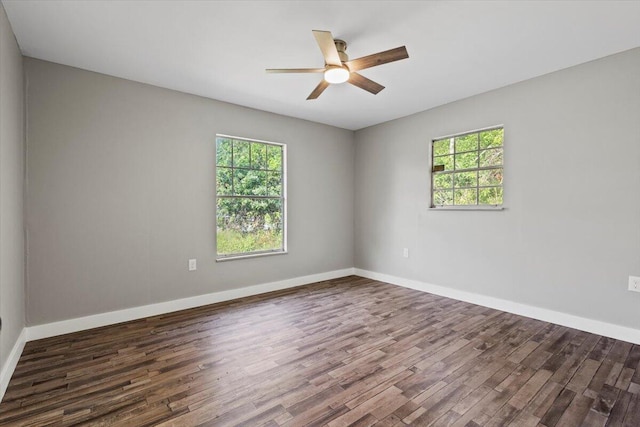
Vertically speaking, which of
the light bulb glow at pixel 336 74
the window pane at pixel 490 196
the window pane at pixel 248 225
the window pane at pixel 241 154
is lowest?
the window pane at pixel 248 225

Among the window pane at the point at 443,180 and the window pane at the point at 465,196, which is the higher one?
the window pane at the point at 443,180

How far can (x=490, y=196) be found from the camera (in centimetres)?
354

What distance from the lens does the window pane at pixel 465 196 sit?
371cm

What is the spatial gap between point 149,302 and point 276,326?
1454 millimetres

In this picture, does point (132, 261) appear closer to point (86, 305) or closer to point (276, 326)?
point (86, 305)

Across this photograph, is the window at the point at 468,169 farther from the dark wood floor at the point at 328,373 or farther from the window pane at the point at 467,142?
the dark wood floor at the point at 328,373

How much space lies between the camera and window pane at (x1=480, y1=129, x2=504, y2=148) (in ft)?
11.4

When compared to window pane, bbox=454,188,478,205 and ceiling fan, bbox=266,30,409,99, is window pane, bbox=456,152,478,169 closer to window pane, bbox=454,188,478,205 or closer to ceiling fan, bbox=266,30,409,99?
window pane, bbox=454,188,478,205

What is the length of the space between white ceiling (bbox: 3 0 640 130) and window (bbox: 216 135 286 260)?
91 centimetres

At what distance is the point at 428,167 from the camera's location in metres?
4.13

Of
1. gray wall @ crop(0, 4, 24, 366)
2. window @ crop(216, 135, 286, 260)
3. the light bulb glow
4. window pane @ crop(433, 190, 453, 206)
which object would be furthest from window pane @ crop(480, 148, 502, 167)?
gray wall @ crop(0, 4, 24, 366)

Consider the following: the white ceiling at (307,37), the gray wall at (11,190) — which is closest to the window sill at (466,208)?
the white ceiling at (307,37)

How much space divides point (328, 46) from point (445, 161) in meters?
2.50

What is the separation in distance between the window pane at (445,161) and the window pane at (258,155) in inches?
92.1
